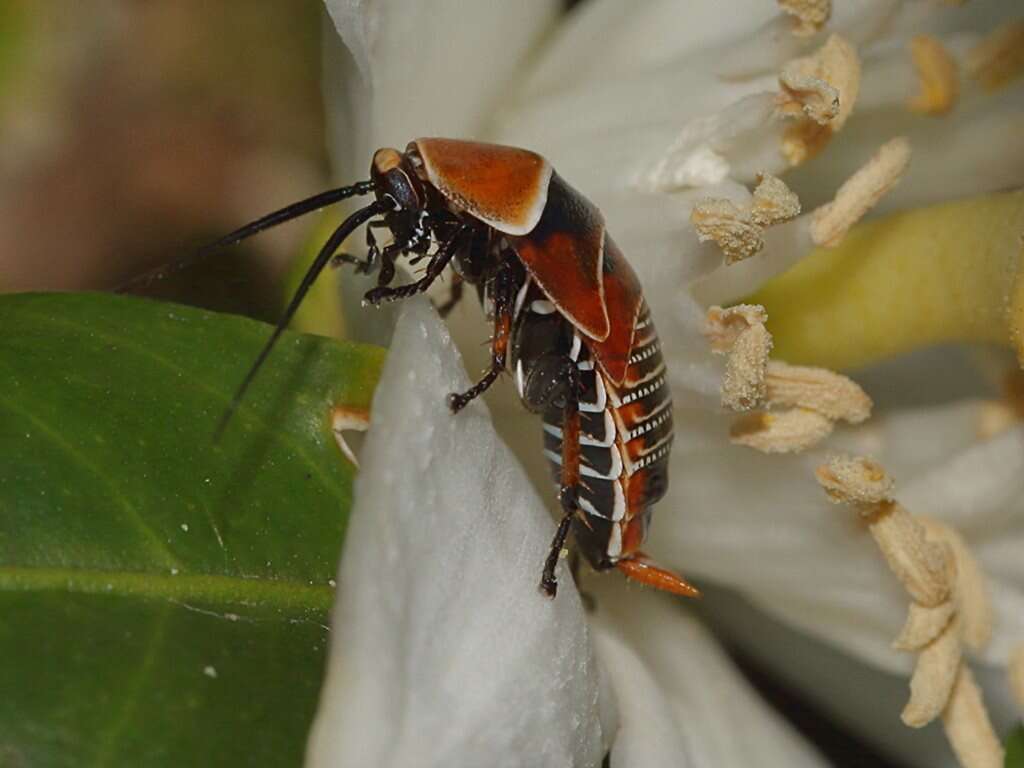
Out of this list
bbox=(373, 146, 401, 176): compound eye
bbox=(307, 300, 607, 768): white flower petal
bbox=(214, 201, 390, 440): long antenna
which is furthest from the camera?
bbox=(373, 146, 401, 176): compound eye

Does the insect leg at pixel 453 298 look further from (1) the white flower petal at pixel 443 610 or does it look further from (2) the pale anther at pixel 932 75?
(2) the pale anther at pixel 932 75

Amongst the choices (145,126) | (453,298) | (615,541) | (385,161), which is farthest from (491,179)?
(145,126)

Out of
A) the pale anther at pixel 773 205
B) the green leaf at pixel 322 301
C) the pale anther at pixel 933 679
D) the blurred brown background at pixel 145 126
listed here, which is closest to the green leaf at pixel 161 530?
the green leaf at pixel 322 301

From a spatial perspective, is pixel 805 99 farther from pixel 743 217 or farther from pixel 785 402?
pixel 785 402

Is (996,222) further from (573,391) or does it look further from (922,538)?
(573,391)

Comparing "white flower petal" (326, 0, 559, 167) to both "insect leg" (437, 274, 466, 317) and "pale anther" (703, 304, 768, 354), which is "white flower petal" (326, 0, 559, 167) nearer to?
"insect leg" (437, 274, 466, 317)

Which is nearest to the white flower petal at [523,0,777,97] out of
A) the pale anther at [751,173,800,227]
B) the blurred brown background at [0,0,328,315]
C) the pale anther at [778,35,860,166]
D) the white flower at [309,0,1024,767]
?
the white flower at [309,0,1024,767]
